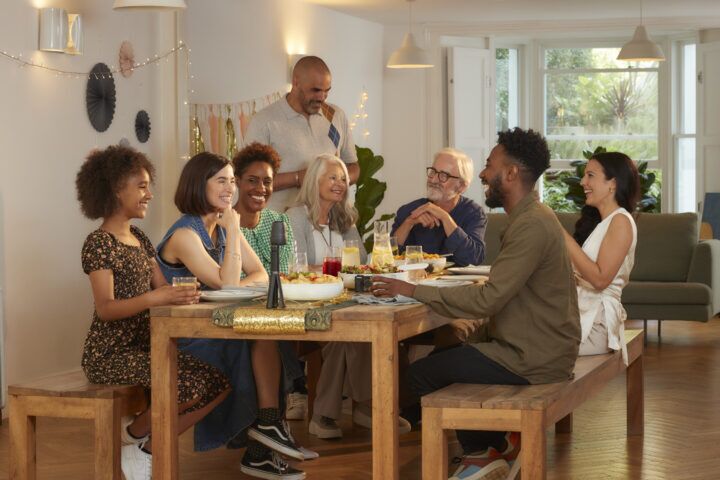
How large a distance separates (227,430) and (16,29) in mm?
2569

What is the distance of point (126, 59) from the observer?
6.70 m

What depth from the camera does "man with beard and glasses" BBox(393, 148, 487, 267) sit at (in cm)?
512

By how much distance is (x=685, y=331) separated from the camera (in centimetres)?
860

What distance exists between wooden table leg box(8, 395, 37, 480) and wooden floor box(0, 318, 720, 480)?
1.99ft

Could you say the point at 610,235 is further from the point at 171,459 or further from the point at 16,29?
the point at 16,29

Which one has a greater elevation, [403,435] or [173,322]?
[173,322]

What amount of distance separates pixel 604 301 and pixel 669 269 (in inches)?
146

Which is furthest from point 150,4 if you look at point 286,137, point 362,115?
point 362,115

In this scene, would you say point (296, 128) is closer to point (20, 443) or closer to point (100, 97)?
point (100, 97)

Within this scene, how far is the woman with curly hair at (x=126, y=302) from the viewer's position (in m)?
3.75

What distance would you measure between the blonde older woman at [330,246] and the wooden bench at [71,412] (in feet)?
4.30

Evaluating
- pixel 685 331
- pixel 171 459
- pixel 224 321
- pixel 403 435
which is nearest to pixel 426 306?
pixel 224 321

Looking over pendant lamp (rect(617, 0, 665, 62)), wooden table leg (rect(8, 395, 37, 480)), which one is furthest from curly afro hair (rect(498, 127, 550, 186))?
pendant lamp (rect(617, 0, 665, 62))

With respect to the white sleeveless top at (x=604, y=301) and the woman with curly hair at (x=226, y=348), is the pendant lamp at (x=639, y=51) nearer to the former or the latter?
the white sleeveless top at (x=604, y=301)
